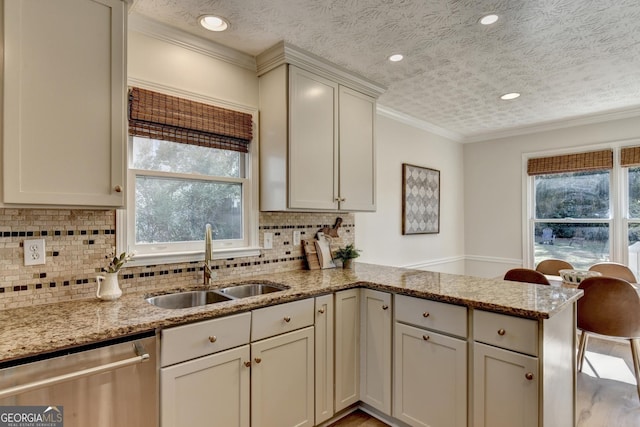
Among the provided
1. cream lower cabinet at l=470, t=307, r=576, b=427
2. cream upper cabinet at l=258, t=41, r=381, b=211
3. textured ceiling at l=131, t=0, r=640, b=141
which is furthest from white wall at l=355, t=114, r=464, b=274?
cream lower cabinet at l=470, t=307, r=576, b=427

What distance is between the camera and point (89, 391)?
4.26 feet

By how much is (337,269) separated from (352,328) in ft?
2.01

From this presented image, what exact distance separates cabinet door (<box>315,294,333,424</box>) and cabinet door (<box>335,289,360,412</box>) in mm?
51

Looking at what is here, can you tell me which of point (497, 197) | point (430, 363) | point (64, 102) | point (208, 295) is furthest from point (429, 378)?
point (497, 197)

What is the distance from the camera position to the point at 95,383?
1.31 metres

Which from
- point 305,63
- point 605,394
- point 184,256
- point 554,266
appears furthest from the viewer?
point 554,266

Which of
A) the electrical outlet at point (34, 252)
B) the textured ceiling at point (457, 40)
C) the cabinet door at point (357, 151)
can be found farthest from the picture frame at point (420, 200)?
the electrical outlet at point (34, 252)

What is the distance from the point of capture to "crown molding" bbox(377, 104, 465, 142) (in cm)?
365

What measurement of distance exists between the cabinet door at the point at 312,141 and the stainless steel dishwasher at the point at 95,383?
1.30 meters

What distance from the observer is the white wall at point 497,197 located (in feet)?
14.3

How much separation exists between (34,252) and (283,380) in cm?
142

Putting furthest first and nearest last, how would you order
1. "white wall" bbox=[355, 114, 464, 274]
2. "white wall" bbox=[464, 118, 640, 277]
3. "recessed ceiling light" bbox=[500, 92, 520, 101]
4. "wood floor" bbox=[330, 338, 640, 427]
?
"white wall" bbox=[464, 118, 640, 277] < "white wall" bbox=[355, 114, 464, 274] < "recessed ceiling light" bbox=[500, 92, 520, 101] < "wood floor" bbox=[330, 338, 640, 427]

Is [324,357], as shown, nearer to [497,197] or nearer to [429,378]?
[429,378]

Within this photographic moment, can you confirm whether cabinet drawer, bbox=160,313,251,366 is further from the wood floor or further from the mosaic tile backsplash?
the wood floor
